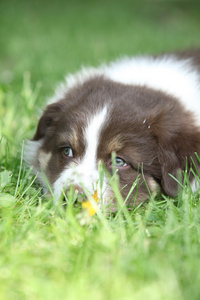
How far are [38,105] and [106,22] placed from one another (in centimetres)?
800

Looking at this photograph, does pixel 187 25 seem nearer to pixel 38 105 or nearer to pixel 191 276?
pixel 38 105

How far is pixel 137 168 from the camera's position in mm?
3600

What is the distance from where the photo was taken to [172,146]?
11.7 feet

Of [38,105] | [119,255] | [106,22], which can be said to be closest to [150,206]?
[119,255]

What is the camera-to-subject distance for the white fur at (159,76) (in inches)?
164

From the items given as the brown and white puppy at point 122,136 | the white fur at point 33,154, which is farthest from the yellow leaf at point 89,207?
the white fur at point 33,154

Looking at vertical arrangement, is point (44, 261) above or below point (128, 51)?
below

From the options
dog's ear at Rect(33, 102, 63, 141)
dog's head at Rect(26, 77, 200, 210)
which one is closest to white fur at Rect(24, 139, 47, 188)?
dog's ear at Rect(33, 102, 63, 141)

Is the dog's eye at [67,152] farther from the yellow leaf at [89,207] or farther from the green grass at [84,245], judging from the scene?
the yellow leaf at [89,207]

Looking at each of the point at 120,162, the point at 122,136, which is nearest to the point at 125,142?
the point at 122,136

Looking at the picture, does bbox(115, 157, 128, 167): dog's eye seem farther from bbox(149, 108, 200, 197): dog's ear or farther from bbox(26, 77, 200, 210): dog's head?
bbox(149, 108, 200, 197): dog's ear

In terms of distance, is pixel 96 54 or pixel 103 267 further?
pixel 96 54

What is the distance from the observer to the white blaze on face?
3.32 metres

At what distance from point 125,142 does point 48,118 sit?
100 cm
